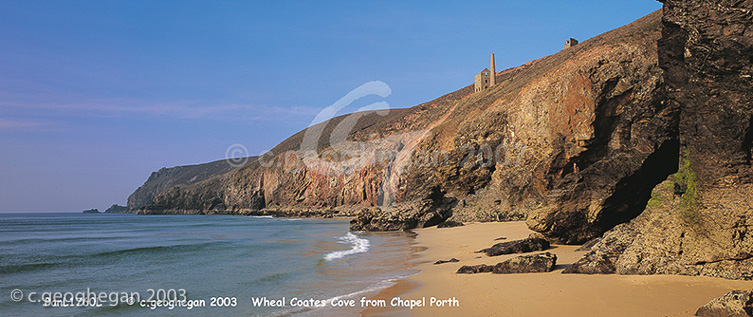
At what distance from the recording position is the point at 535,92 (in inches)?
1043

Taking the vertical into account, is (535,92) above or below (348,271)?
above

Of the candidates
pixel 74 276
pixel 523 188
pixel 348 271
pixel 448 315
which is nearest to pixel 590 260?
pixel 448 315

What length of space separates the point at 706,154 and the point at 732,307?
3653 millimetres

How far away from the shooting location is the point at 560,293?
A: 24.3 ft

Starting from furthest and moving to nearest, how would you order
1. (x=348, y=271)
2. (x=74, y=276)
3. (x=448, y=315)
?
1. (x=74, y=276)
2. (x=348, y=271)
3. (x=448, y=315)

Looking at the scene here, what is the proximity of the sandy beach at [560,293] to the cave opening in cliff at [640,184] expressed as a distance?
3.12 meters

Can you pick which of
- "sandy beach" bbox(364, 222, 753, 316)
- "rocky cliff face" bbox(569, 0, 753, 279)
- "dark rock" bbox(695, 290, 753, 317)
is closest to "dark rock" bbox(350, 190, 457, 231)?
"sandy beach" bbox(364, 222, 753, 316)

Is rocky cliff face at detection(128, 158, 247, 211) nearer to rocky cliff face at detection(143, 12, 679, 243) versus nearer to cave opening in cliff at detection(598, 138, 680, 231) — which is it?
rocky cliff face at detection(143, 12, 679, 243)

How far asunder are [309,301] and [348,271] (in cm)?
396

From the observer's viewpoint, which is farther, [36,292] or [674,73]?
[36,292]

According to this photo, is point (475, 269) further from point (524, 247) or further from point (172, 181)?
point (172, 181)

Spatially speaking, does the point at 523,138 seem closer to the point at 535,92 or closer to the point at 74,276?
the point at 535,92

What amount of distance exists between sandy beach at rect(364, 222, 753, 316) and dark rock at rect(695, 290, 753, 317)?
1.24 ft

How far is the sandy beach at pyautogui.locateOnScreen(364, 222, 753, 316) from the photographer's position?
624cm
